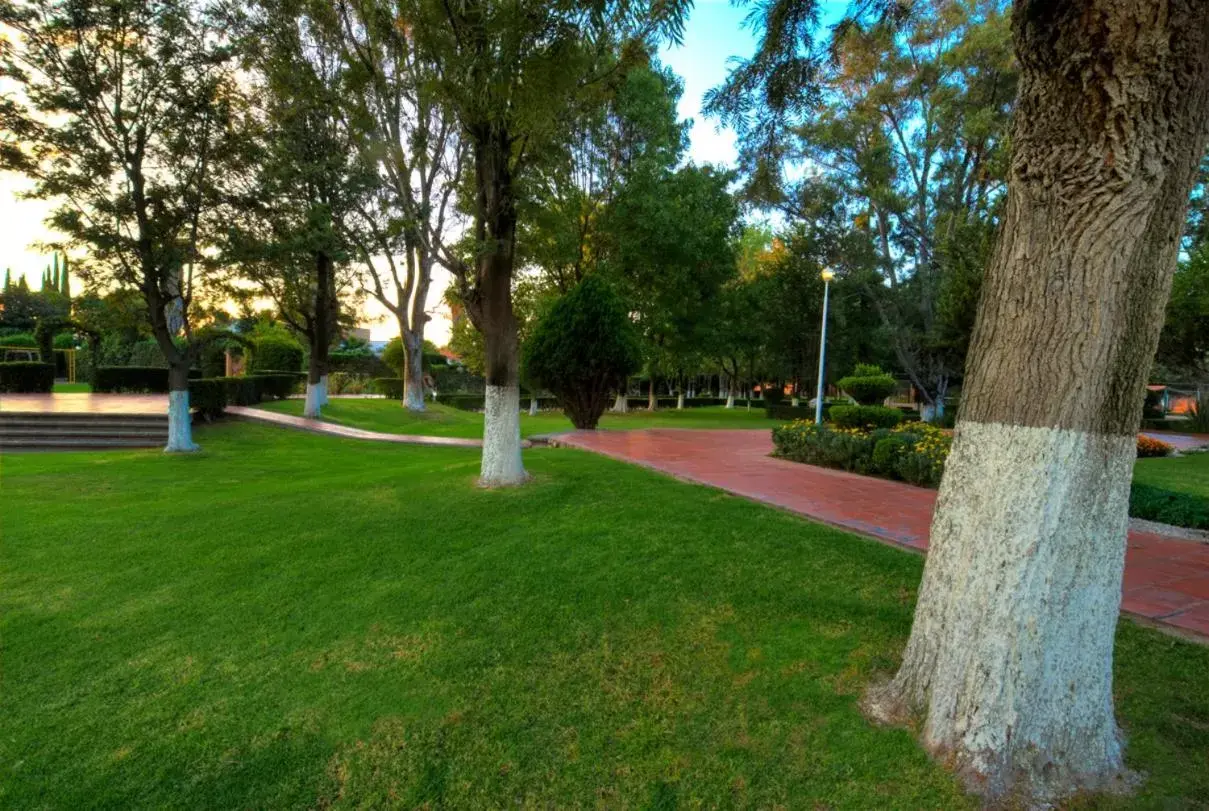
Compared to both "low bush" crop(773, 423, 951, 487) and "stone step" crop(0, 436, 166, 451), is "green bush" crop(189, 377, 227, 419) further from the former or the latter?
"low bush" crop(773, 423, 951, 487)

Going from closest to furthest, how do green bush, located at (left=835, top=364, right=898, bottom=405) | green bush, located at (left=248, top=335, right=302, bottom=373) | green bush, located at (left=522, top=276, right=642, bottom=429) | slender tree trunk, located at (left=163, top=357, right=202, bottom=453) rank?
slender tree trunk, located at (left=163, top=357, right=202, bottom=453) < green bush, located at (left=522, top=276, right=642, bottom=429) < green bush, located at (left=835, top=364, right=898, bottom=405) < green bush, located at (left=248, top=335, right=302, bottom=373)

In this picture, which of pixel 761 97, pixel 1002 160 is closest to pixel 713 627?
pixel 761 97

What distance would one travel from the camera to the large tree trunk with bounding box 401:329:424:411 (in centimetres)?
1808

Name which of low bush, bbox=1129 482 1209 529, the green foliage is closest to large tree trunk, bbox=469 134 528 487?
low bush, bbox=1129 482 1209 529

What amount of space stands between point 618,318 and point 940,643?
11566mm

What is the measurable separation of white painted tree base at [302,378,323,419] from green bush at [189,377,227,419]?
220cm

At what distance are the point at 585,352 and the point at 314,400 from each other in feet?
24.9

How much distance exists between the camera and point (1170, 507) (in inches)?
198

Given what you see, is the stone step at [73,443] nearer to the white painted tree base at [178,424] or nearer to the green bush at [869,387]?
the white painted tree base at [178,424]

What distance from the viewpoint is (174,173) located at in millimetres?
9539

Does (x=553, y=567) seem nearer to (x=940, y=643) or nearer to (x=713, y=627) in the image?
(x=713, y=627)

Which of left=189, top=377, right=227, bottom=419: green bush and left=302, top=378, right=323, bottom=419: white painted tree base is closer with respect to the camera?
left=189, top=377, right=227, bottom=419: green bush

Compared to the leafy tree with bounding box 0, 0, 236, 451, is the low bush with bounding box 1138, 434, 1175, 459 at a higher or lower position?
lower

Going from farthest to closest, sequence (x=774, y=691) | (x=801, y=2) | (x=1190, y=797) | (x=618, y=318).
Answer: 1. (x=618, y=318)
2. (x=801, y=2)
3. (x=774, y=691)
4. (x=1190, y=797)
